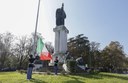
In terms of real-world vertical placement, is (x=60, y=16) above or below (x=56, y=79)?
above

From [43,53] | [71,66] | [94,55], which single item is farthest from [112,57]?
[43,53]

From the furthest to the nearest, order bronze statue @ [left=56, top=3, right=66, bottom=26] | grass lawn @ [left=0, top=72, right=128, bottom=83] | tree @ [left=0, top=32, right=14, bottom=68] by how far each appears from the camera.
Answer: tree @ [left=0, top=32, right=14, bottom=68] < bronze statue @ [left=56, top=3, right=66, bottom=26] < grass lawn @ [left=0, top=72, right=128, bottom=83]

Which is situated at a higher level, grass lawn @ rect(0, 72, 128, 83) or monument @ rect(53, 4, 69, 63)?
monument @ rect(53, 4, 69, 63)

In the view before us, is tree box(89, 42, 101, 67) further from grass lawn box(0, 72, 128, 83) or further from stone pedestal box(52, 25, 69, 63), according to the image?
grass lawn box(0, 72, 128, 83)

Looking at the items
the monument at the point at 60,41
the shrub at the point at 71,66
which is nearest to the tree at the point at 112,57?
the monument at the point at 60,41

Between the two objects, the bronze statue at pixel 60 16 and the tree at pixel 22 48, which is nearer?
the bronze statue at pixel 60 16

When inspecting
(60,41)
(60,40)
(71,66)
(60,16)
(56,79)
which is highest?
(60,16)

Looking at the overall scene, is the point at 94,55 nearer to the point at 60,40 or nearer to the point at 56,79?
the point at 60,40

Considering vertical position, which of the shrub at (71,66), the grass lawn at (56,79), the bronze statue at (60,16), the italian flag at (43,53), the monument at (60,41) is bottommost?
the grass lawn at (56,79)

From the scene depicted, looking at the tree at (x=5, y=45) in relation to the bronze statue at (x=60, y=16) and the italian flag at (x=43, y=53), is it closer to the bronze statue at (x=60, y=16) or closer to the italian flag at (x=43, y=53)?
the bronze statue at (x=60, y=16)

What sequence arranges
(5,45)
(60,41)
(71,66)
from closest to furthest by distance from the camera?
(71,66) < (60,41) < (5,45)

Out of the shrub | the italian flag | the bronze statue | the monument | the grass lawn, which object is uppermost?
the bronze statue

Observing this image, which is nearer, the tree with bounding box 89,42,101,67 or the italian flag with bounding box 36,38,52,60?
the italian flag with bounding box 36,38,52,60

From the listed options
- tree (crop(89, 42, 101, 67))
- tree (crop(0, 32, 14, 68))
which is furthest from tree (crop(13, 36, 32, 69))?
tree (crop(89, 42, 101, 67))
